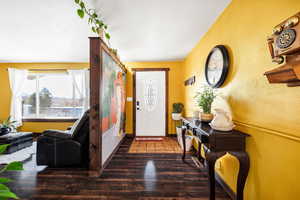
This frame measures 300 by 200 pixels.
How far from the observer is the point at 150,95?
406cm

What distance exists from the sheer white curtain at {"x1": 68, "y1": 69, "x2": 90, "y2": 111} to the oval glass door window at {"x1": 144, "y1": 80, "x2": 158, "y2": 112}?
5.86 ft

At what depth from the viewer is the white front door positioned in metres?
4.05

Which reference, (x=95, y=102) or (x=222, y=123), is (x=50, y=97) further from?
(x=222, y=123)

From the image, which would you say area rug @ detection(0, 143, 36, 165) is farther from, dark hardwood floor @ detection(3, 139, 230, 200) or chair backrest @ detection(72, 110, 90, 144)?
chair backrest @ detection(72, 110, 90, 144)

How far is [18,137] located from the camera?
2.86m

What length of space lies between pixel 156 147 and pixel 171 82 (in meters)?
2.01

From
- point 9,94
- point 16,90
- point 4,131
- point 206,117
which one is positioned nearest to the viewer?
point 206,117

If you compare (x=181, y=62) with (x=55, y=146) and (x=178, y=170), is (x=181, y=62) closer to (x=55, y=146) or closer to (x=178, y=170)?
(x=178, y=170)

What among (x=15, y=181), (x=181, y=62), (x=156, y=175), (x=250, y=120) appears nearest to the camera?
(x=250, y=120)

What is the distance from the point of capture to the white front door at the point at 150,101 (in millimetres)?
4047

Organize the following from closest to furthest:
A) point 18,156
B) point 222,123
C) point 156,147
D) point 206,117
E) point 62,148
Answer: point 222,123, point 206,117, point 62,148, point 18,156, point 156,147

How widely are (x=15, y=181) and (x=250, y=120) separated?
314 cm

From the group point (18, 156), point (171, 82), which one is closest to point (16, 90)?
point (18, 156)

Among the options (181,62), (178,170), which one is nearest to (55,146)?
(178,170)
